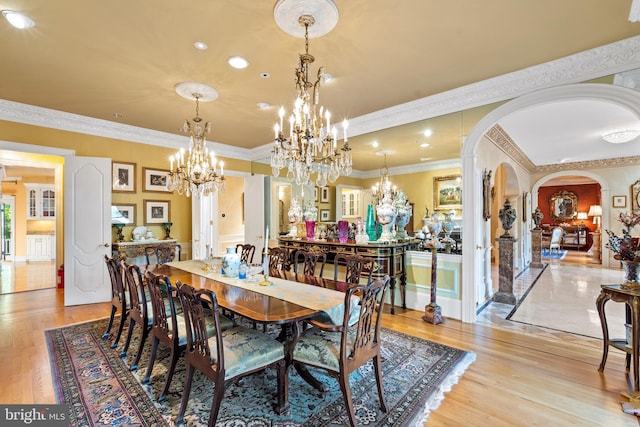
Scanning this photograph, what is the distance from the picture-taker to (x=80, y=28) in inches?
94.3

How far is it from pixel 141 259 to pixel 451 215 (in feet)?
16.5

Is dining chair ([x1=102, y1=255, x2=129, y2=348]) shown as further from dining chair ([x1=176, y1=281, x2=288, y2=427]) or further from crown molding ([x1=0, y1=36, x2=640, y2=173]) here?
crown molding ([x1=0, y1=36, x2=640, y2=173])

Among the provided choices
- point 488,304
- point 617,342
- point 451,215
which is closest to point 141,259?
point 451,215

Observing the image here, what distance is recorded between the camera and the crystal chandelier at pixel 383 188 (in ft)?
14.8

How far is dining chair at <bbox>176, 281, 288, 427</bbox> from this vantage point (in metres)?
1.70

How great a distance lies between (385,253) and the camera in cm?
379

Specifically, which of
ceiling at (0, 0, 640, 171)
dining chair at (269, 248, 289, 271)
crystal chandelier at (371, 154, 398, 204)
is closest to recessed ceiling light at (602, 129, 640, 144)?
ceiling at (0, 0, 640, 171)

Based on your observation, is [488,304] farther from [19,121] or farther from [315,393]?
[19,121]

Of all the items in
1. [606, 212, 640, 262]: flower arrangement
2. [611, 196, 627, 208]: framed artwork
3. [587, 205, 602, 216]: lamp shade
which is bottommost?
[606, 212, 640, 262]: flower arrangement

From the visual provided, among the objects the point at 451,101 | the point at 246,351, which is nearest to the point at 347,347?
the point at 246,351

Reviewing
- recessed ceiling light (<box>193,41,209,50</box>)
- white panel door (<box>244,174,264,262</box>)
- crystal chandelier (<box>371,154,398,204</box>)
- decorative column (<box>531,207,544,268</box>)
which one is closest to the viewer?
recessed ceiling light (<box>193,41,209,50</box>)

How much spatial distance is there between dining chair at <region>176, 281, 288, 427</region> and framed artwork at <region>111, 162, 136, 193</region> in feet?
13.2

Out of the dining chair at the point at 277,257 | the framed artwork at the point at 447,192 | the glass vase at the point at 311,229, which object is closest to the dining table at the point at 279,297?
the dining chair at the point at 277,257

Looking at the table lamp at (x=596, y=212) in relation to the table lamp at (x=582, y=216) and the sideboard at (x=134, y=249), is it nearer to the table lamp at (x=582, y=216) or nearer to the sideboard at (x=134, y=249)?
the table lamp at (x=582, y=216)
